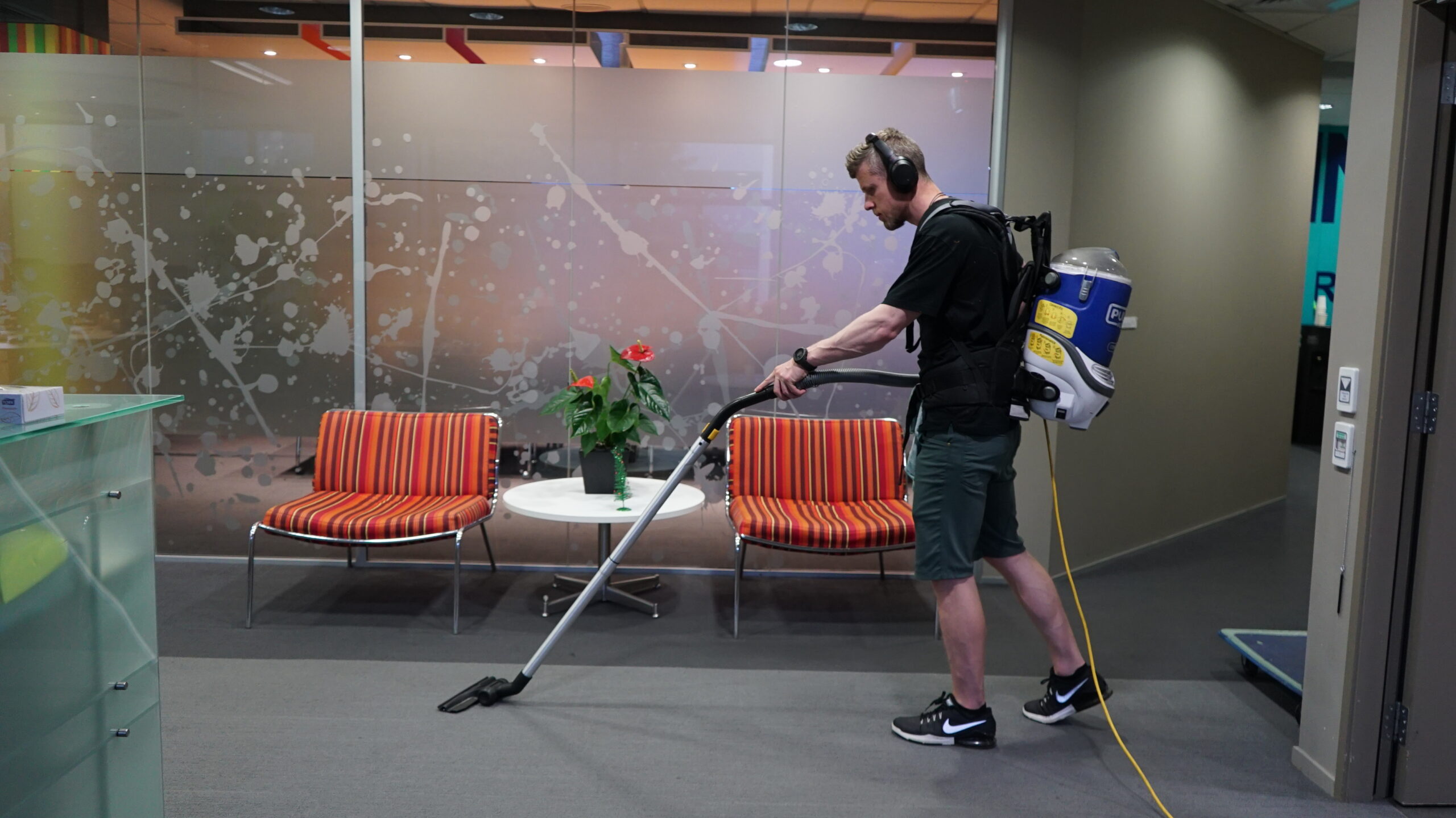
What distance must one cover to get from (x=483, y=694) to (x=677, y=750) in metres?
0.69

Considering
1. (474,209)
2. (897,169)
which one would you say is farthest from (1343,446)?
(474,209)

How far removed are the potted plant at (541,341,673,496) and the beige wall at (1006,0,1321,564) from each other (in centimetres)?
191

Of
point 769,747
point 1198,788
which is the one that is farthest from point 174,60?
point 1198,788

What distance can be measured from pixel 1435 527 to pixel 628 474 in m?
3.26

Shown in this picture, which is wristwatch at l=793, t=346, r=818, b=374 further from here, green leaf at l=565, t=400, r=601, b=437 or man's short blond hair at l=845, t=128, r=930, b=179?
green leaf at l=565, t=400, r=601, b=437

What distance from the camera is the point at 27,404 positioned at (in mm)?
1718

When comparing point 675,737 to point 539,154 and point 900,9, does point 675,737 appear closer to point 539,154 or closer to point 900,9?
point 539,154

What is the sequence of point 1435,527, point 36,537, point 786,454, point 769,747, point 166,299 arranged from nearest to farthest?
1. point 36,537
2. point 1435,527
3. point 769,747
4. point 786,454
5. point 166,299

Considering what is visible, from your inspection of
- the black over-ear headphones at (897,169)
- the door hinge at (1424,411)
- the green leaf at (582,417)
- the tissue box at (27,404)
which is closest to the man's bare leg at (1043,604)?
the door hinge at (1424,411)

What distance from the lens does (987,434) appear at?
2.86 metres

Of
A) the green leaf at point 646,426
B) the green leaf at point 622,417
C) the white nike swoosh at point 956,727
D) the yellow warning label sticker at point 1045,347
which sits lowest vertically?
the white nike swoosh at point 956,727

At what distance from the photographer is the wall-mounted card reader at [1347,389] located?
2.62 m

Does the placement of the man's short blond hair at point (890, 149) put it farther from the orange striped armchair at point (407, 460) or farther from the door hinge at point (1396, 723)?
the orange striped armchair at point (407, 460)

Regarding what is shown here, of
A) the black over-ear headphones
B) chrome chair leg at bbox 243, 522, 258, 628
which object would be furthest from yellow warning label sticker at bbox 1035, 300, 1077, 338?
chrome chair leg at bbox 243, 522, 258, 628
